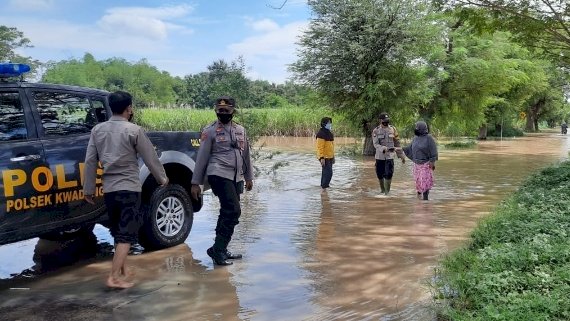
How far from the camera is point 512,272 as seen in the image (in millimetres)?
4383

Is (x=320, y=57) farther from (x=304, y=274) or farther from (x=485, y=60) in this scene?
(x=304, y=274)

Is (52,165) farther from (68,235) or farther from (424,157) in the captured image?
(424,157)

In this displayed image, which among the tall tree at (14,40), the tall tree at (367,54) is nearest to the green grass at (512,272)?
the tall tree at (367,54)

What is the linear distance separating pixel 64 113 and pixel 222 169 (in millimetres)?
1824

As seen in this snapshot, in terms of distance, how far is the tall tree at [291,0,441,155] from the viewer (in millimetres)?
20188

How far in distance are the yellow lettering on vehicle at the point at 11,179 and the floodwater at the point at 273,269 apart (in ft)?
3.22

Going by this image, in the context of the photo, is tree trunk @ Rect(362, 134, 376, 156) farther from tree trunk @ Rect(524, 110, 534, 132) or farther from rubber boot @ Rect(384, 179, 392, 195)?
tree trunk @ Rect(524, 110, 534, 132)

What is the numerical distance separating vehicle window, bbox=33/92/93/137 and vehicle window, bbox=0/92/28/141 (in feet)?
0.71

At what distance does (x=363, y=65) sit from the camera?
20.8 metres

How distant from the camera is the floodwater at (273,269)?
4621 millimetres

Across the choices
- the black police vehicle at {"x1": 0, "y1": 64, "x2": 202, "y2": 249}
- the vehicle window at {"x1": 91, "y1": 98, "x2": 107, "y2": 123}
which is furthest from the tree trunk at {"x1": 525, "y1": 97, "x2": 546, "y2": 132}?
the vehicle window at {"x1": 91, "y1": 98, "x2": 107, "y2": 123}

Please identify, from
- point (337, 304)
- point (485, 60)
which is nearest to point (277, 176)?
point (337, 304)

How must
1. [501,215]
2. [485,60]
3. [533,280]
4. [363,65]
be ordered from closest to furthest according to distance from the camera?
[533,280], [501,215], [363,65], [485,60]

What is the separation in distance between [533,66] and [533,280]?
30.9 m
